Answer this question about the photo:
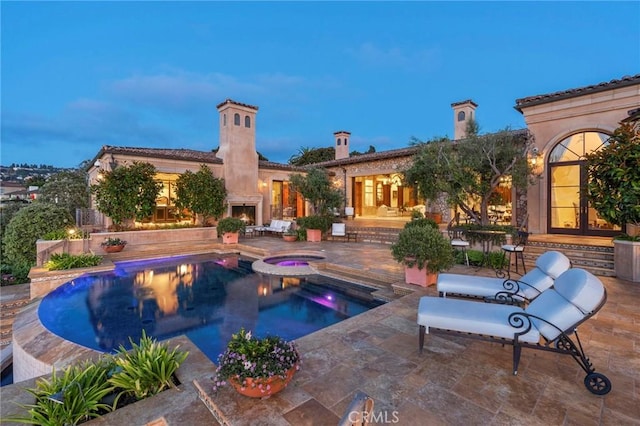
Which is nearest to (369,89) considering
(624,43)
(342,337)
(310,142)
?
(310,142)

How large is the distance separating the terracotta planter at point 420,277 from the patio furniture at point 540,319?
247 centimetres

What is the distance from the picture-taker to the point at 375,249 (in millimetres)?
11062

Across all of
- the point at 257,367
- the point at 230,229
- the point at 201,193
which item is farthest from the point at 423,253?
the point at 201,193

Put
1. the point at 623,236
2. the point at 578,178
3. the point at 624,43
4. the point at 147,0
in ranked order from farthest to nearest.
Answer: the point at 624,43
the point at 147,0
the point at 578,178
the point at 623,236

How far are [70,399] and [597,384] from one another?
4600 mm

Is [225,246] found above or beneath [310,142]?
beneath

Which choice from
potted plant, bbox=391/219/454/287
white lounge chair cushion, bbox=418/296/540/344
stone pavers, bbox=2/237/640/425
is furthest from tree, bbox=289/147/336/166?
white lounge chair cushion, bbox=418/296/540/344

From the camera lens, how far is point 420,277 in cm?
615

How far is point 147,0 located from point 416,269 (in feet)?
89.4

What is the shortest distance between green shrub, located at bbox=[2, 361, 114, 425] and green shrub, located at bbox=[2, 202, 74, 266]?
A: 36.6ft

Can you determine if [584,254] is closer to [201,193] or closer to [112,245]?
[201,193]

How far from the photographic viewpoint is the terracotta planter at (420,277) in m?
6.11

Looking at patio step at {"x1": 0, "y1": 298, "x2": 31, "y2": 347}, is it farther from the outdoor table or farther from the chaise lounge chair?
the outdoor table

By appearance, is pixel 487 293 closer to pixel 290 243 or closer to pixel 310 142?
pixel 290 243
